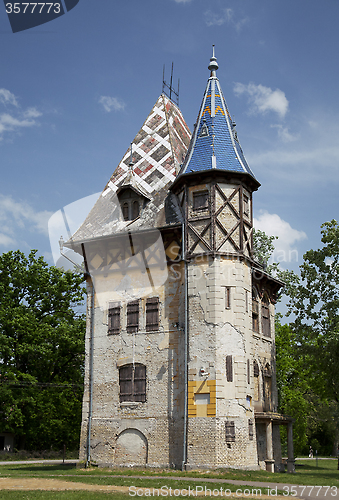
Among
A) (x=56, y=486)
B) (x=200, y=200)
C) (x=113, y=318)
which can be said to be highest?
(x=200, y=200)

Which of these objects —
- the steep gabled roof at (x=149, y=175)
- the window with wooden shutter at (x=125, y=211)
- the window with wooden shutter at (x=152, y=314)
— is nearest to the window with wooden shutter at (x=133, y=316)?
the window with wooden shutter at (x=152, y=314)

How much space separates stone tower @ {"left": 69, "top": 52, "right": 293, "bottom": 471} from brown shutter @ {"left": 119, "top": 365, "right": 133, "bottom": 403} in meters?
0.05

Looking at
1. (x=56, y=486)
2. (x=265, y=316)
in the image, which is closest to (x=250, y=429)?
(x=265, y=316)

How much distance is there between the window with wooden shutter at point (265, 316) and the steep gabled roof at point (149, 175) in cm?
696

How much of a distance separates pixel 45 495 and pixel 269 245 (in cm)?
2653

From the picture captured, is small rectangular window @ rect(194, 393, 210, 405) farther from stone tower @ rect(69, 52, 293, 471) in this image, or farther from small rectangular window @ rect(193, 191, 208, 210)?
small rectangular window @ rect(193, 191, 208, 210)

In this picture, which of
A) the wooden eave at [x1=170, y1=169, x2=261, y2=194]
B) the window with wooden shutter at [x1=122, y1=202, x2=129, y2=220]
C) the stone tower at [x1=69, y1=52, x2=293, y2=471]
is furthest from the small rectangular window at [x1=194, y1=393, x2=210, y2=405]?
the window with wooden shutter at [x1=122, y1=202, x2=129, y2=220]

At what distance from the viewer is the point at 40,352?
35.9 metres

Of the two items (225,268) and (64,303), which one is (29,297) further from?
(225,268)

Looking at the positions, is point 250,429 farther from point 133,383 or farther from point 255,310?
point 255,310

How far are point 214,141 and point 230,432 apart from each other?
1325 cm

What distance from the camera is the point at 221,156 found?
983 inches

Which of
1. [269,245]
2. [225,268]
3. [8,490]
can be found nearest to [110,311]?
[225,268]

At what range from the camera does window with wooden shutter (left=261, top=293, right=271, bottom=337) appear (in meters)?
28.0
